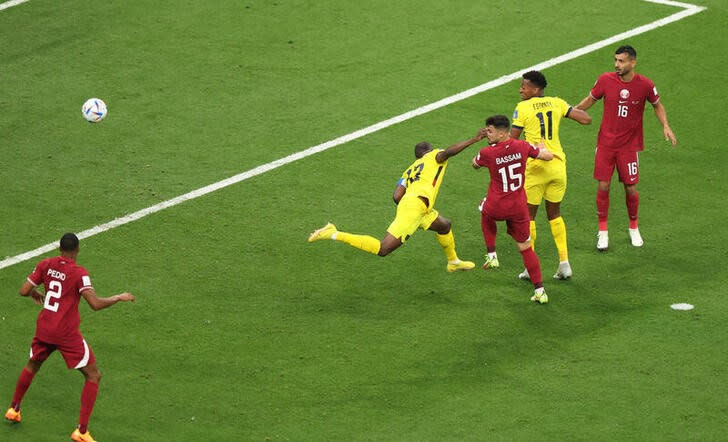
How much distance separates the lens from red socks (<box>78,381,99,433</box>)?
13.0m

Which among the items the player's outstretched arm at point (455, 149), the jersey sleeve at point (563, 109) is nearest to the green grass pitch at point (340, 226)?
the player's outstretched arm at point (455, 149)

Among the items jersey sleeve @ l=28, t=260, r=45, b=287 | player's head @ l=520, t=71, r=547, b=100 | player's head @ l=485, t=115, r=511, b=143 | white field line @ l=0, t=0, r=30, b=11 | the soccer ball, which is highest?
white field line @ l=0, t=0, r=30, b=11

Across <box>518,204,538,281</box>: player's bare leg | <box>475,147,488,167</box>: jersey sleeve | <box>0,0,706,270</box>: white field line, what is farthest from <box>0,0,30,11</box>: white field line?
<box>475,147,488,167</box>: jersey sleeve

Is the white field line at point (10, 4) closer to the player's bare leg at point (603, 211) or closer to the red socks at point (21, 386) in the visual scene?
the player's bare leg at point (603, 211)

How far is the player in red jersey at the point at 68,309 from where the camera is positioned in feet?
42.5

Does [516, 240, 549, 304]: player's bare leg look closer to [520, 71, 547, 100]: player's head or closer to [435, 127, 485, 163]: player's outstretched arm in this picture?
[435, 127, 485, 163]: player's outstretched arm

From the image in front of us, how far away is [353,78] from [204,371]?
323 inches

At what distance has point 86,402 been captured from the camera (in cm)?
1305

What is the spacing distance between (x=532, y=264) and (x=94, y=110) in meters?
6.83

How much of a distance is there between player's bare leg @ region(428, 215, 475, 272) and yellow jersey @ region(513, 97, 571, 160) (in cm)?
143

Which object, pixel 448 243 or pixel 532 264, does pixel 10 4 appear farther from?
pixel 532 264

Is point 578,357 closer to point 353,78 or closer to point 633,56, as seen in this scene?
point 633,56

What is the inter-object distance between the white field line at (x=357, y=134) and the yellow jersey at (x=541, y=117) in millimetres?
4257

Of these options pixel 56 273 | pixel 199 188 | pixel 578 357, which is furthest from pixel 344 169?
pixel 56 273
